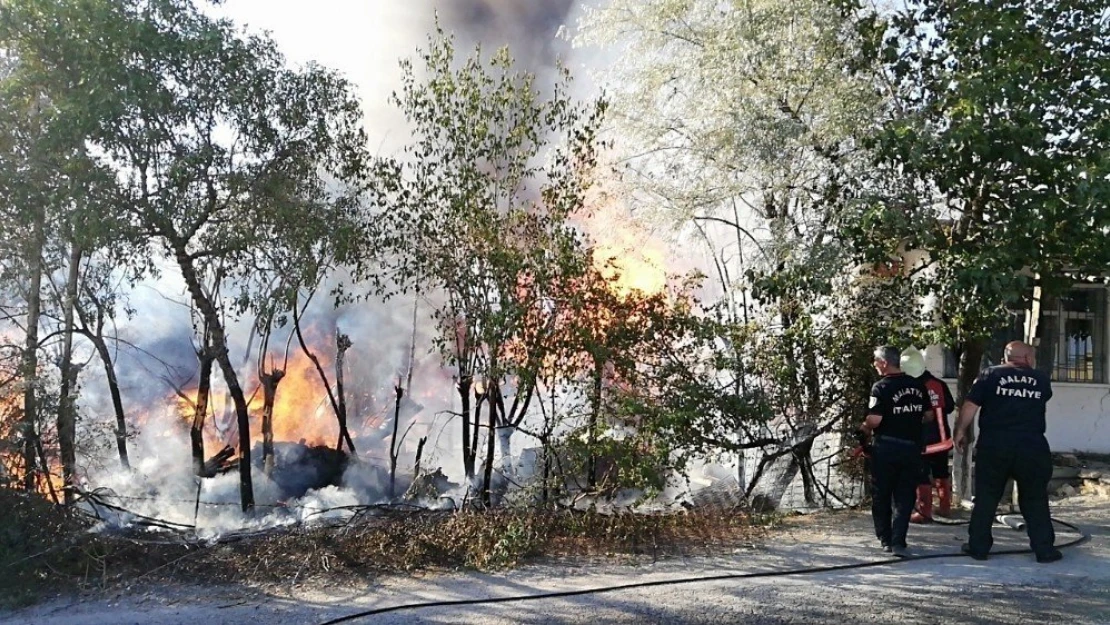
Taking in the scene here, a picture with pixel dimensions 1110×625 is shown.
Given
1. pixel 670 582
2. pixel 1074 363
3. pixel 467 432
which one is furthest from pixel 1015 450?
pixel 1074 363

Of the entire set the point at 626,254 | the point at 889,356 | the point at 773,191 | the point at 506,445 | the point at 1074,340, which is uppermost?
the point at 773,191

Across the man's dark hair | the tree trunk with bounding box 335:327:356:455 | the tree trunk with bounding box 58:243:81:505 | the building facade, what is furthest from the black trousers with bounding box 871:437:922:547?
the tree trunk with bounding box 58:243:81:505

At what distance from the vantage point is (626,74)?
10758 mm

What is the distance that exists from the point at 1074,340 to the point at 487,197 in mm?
9346

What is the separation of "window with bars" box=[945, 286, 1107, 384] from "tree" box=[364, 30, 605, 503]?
6937 millimetres

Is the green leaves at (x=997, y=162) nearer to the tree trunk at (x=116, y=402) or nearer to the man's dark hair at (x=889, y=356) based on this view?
the man's dark hair at (x=889, y=356)

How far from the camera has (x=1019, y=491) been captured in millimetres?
6305

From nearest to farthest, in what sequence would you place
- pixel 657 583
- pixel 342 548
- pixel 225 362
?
pixel 657 583
pixel 342 548
pixel 225 362

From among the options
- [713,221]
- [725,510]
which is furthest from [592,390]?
[713,221]

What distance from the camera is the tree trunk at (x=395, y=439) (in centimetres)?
1076

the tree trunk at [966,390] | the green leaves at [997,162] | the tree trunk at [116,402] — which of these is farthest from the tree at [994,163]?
the tree trunk at [116,402]

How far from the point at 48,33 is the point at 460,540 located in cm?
617

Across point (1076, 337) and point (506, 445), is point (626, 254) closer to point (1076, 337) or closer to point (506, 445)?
point (506, 445)

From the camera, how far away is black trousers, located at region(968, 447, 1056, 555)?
620 centimetres
